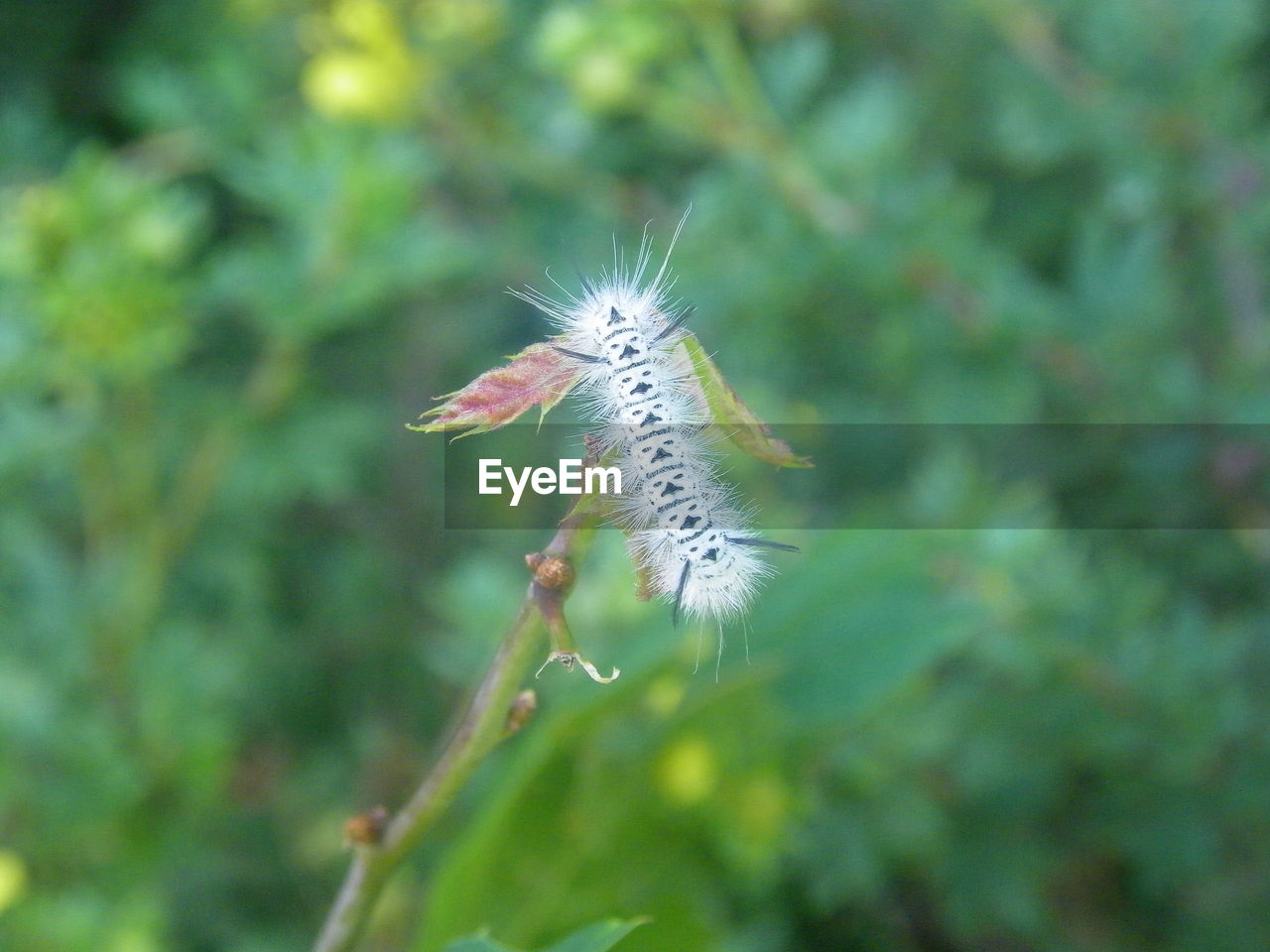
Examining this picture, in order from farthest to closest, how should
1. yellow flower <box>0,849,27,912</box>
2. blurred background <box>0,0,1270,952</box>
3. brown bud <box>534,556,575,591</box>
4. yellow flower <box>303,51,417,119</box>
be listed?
yellow flower <box>303,51,417,119</box>, blurred background <box>0,0,1270,952</box>, yellow flower <box>0,849,27,912</box>, brown bud <box>534,556,575,591</box>

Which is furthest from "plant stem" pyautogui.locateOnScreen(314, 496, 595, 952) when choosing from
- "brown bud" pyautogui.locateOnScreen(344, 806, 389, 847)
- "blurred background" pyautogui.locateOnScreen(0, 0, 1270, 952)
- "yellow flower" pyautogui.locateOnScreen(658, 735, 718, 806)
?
"yellow flower" pyautogui.locateOnScreen(658, 735, 718, 806)

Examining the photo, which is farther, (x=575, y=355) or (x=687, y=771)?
(x=687, y=771)

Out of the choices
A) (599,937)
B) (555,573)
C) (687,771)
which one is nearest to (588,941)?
(599,937)

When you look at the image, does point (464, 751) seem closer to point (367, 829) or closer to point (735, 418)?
point (367, 829)

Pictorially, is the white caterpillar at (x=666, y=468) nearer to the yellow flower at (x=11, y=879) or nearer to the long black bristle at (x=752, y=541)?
the long black bristle at (x=752, y=541)

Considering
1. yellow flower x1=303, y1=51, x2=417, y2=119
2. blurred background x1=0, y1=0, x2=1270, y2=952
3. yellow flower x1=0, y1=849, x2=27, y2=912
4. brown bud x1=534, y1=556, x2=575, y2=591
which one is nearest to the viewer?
brown bud x1=534, y1=556, x2=575, y2=591

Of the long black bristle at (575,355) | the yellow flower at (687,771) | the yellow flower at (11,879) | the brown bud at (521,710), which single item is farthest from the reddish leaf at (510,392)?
the yellow flower at (11,879)

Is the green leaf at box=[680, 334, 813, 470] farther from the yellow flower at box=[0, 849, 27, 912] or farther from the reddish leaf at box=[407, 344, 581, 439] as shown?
the yellow flower at box=[0, 849, 27, 912]

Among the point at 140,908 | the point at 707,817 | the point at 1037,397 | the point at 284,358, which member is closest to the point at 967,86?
the point at 1037,397
